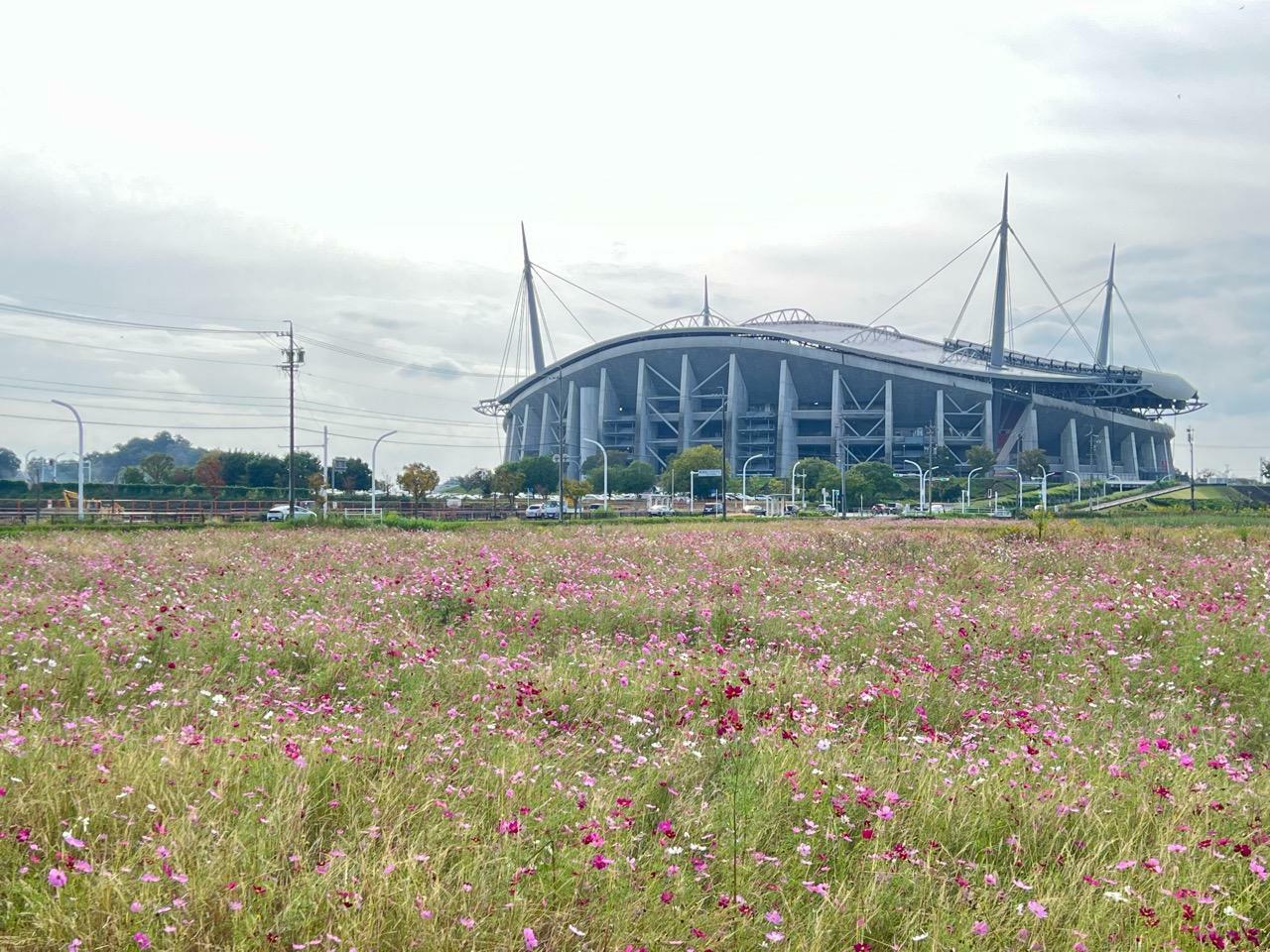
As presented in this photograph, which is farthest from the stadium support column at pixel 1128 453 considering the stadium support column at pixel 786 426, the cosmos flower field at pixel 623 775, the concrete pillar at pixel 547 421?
the cosmos flower field at pixel 623 775

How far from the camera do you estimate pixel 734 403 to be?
13088 centimetres

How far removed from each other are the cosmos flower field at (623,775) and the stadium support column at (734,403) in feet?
385

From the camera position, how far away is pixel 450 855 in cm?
431

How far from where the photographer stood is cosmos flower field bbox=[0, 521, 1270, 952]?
153 inches

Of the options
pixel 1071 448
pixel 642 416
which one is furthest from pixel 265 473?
pixel 1071 448

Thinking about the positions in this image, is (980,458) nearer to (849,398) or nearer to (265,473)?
(849,398)

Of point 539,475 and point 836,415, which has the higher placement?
point 836,415

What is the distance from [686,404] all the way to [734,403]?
687 centimetres

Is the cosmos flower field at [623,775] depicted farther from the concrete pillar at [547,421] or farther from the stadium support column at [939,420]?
the concrete pillar at [547,421]

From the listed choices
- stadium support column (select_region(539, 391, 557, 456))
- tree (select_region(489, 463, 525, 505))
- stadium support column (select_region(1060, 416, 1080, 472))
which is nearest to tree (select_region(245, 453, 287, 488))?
tree (select_region(489, 463, 525, 505))

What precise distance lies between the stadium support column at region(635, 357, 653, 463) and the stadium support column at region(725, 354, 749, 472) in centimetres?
1225

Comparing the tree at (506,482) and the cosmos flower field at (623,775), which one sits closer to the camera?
the cosmos flower field at (623,775)

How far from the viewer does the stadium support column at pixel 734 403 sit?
129375 millimetres

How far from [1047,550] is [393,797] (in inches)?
742
